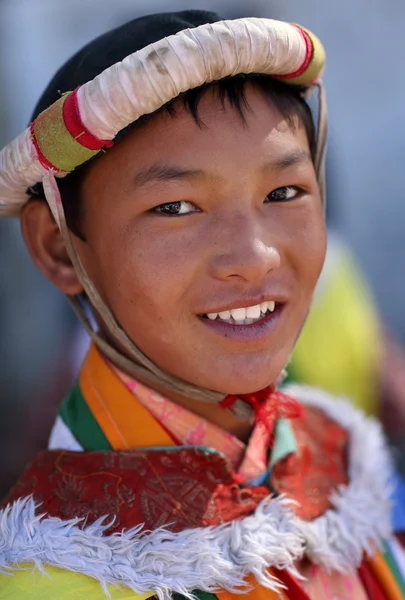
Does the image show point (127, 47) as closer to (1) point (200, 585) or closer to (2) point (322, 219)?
(2) point (322, 219)

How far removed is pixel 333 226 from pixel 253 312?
7.88 feet

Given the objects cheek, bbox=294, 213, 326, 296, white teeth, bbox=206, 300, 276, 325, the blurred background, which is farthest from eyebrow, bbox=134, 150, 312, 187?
the blurred background

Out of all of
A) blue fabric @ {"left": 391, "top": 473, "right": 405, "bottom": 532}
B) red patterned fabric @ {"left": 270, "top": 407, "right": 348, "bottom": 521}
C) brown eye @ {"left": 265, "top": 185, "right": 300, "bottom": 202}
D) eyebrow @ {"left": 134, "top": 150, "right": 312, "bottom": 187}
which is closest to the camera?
eyebrow @ {"left": 134, "top": 150, "right": 312, "bottom": 187}

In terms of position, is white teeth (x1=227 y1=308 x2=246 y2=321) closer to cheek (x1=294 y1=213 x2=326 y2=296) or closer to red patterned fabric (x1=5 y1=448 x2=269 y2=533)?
cheek (x1=294 y1=213 x2=326 y2=296)

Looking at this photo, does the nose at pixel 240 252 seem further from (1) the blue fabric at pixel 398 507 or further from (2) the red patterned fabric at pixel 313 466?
(1) the blue fabric at pixel 398 507

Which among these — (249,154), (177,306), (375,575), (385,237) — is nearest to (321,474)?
(375,575)

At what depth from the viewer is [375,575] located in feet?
5.37

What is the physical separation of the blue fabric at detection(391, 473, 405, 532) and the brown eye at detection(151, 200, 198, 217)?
87cm

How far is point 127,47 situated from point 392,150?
140 inches

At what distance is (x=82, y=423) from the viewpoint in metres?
1.53

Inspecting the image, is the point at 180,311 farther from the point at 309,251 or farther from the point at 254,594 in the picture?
the point at 254,594

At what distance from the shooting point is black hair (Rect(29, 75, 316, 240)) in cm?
138

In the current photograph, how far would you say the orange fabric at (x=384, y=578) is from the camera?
162 cm

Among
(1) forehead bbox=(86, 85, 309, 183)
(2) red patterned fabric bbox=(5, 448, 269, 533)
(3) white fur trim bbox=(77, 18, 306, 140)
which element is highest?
(3) white fur trim bbox=(77, 18, 306, 140)
